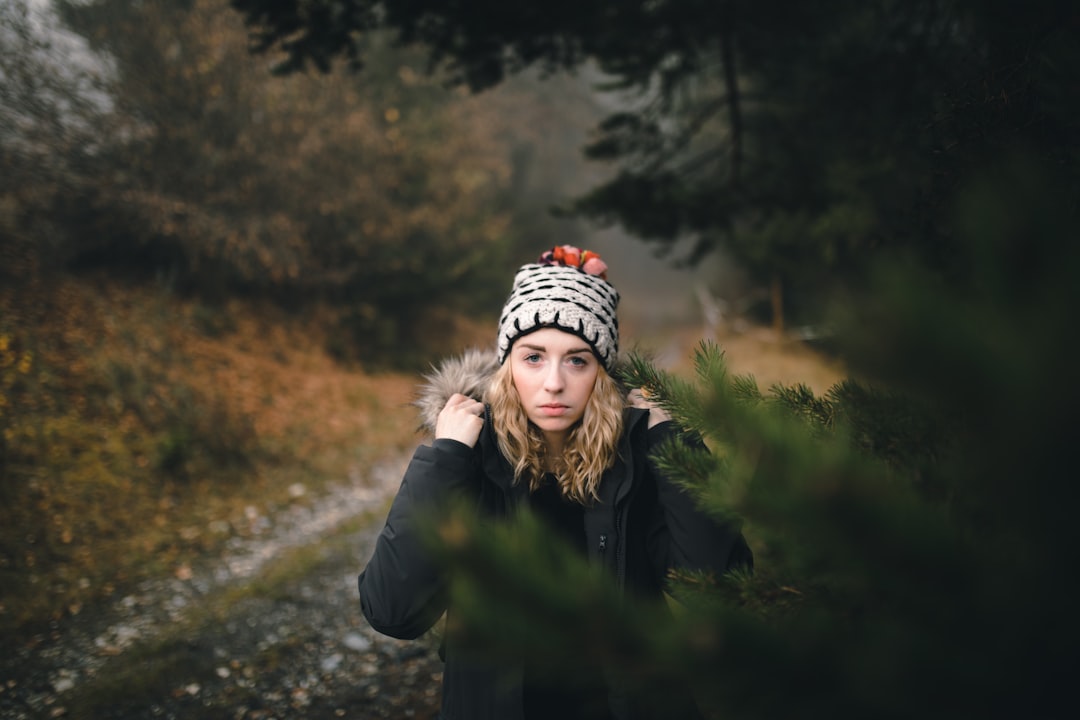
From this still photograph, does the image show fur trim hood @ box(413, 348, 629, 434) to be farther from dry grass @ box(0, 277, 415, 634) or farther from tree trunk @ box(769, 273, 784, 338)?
tree trunk @ box(769, 273, 784, 338)

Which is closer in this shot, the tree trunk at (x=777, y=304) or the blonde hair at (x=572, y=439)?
the blonde hair at (x=572, y=439)

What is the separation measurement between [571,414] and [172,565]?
16.5 ft

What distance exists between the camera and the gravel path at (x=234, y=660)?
11.4 feet

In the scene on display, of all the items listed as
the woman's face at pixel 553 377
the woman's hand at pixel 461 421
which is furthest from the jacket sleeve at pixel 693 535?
the woman's hand at pixel 461 421

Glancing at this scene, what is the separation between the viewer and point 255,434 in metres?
7.81

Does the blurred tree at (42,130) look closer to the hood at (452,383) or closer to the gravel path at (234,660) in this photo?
the gravel path at (234,660)

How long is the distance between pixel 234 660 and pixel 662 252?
532 cm

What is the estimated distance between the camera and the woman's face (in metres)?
2.18

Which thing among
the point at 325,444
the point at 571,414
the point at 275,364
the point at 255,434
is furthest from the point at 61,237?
the point at 571,414

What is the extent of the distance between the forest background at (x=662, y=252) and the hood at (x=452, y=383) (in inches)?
45.6

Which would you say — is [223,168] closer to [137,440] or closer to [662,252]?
[137,440]

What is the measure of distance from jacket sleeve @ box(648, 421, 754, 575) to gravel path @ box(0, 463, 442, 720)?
239 cm

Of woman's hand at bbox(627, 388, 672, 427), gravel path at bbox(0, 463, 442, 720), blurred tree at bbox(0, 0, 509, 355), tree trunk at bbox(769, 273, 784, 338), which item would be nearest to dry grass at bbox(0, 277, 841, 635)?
gravel path at bbox(0, 463, 442, 720)

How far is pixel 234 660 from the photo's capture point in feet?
13.0
